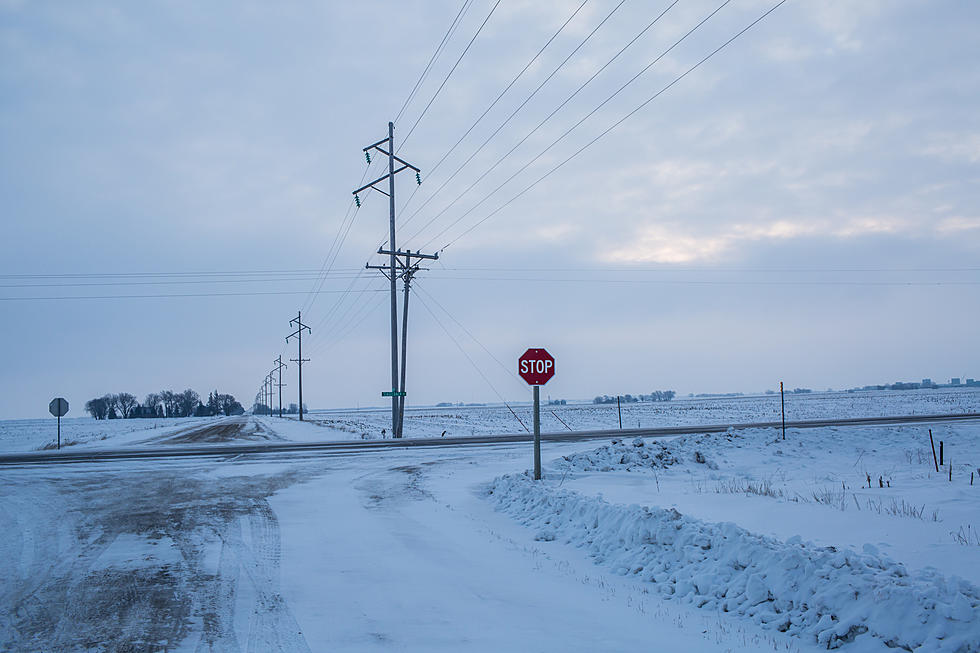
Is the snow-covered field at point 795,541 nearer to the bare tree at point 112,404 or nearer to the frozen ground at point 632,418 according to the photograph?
the frozen ground at point 632,418

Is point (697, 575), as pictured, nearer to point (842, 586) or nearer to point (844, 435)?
point (842, 586)

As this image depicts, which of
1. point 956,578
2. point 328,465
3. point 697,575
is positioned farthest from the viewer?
point 328,465

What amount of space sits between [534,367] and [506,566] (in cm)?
610

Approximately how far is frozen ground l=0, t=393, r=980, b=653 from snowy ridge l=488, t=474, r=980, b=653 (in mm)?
19

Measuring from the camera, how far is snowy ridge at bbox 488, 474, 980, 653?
4.75 meters

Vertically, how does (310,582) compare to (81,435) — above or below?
above

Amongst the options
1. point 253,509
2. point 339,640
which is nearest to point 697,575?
point 339,640

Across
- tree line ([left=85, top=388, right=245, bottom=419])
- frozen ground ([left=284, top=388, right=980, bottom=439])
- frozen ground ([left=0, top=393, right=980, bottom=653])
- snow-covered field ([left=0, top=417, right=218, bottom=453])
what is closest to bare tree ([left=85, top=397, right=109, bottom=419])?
tree line ([left=85, top=388, right=245, bottom=419])

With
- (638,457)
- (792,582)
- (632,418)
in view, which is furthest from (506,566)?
(632,418)

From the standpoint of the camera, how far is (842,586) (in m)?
5.40

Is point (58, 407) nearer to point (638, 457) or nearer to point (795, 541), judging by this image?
point (638, 457)

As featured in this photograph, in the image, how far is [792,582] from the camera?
228 inches

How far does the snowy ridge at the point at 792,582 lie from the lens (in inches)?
187

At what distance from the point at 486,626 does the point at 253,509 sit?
768 cm
